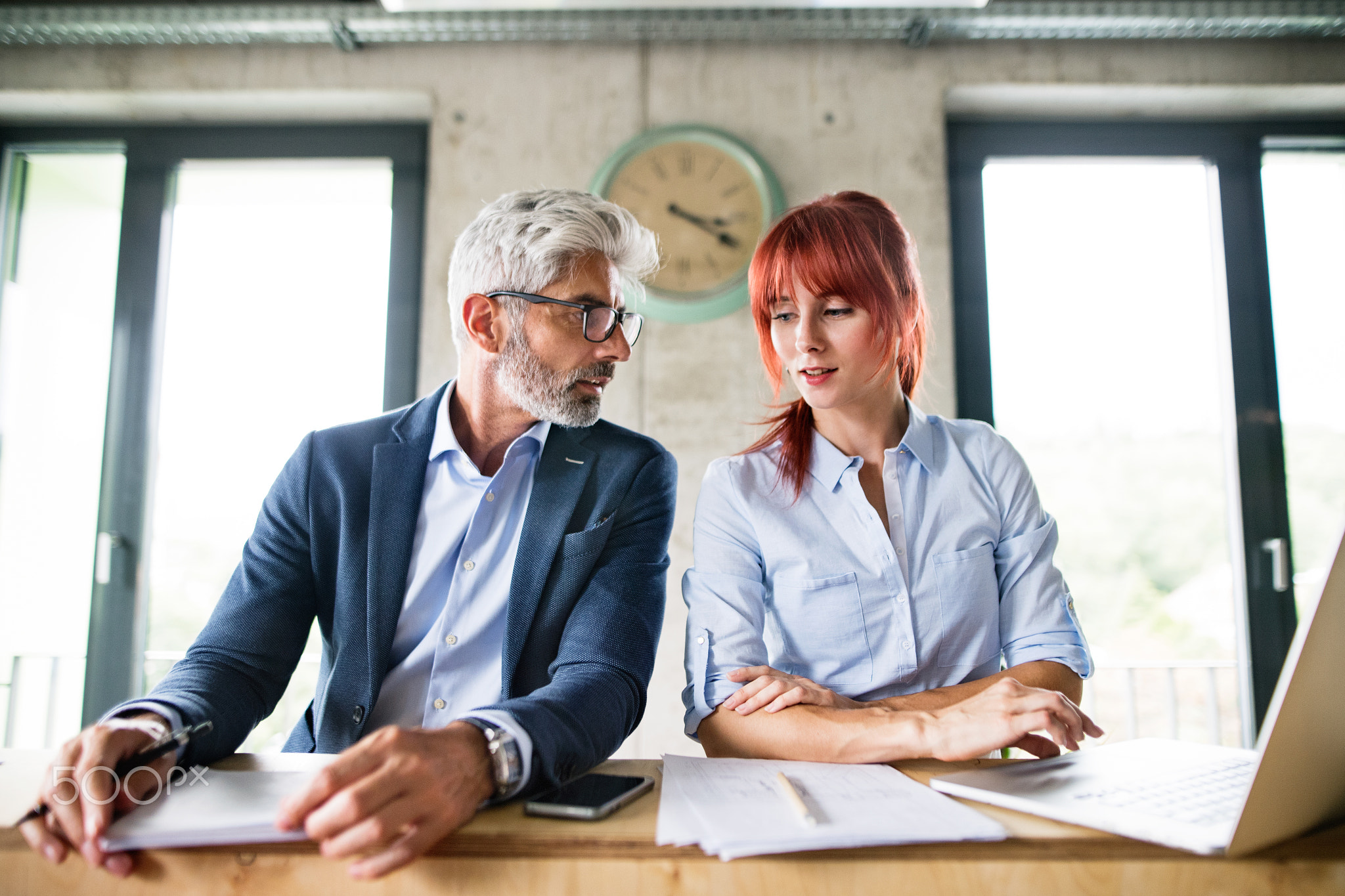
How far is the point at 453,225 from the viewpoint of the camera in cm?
242

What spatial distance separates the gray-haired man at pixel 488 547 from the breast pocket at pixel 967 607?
0.48 metres

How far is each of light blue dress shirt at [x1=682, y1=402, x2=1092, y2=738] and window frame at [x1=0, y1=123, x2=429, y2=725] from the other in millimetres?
1557

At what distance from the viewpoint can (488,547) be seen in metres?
1.33

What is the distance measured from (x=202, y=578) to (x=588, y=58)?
2210mm

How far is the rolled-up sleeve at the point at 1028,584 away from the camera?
122 cm

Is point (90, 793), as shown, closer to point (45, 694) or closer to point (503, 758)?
point (503, 758)

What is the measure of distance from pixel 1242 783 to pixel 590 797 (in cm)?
65

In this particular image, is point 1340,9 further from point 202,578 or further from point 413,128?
point 202,578

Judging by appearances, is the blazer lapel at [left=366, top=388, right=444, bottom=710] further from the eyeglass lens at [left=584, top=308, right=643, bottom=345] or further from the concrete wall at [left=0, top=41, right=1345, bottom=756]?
the concrete wall at [left=0, top=41, right=1345, bottom=756]

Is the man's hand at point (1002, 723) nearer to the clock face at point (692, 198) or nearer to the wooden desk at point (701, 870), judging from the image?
the wooden desk at point (701, 870)

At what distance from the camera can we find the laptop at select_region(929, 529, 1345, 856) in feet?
1.86

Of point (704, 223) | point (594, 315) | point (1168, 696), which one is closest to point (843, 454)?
point (594, 315)

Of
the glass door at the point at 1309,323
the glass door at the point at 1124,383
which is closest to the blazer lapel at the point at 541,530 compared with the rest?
the glass door at the point at 1124,383

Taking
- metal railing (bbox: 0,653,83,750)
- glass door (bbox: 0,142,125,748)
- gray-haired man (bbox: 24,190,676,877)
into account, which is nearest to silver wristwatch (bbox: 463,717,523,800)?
gray-haired man (bbox: 24,190,676,877)
